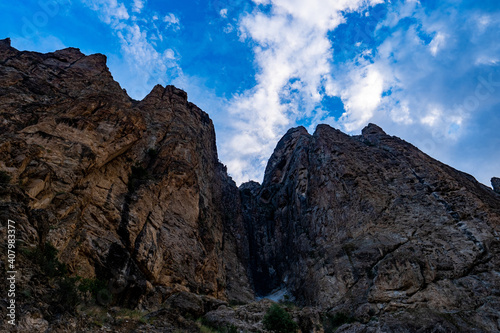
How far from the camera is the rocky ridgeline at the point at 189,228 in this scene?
16922 mm

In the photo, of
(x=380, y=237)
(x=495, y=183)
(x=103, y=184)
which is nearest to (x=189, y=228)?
(x=103, y=184)

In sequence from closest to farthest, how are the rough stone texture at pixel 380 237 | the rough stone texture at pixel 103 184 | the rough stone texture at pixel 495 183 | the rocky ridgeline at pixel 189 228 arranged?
1. the rocky ridgeline at pixel 189 228
2. the rough stone texture at pixel 103 184
3. the rough stone texture at pixel 380 237
4. the rough stone texture at pixel 495 183

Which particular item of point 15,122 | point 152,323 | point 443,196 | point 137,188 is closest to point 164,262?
point 137,188

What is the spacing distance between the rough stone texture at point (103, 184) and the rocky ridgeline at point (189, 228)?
0.45 feet

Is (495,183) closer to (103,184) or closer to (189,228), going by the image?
(189,228)

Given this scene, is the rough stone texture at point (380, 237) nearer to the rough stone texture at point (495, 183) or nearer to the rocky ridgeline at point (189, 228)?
the rocky ridgeline at point (189, 228)

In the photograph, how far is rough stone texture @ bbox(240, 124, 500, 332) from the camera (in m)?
28.0

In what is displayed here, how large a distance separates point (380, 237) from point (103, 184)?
3366 centimetres

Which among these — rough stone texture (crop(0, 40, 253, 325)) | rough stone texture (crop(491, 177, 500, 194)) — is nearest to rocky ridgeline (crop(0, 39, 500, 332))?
rough stone texture (crop(0, 40, 253, 325))

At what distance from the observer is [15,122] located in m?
22.8

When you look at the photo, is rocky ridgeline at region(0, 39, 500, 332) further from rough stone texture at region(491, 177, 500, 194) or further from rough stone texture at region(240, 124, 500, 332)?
rough stone texture at region(491, 177, 500, 194)

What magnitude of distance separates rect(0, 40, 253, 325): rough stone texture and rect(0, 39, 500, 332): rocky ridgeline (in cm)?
14

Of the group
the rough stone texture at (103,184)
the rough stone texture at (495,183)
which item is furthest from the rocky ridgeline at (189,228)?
the rough stone texture at (495,183)

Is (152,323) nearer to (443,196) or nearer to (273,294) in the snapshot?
(273,294)
